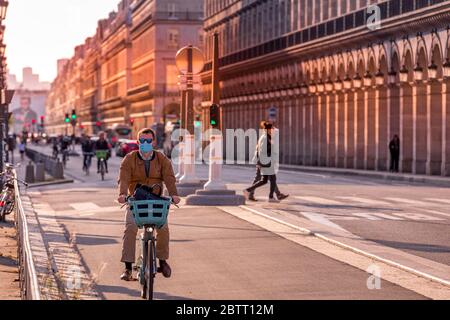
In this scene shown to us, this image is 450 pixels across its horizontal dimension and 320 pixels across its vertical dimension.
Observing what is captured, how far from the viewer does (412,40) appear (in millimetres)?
60250

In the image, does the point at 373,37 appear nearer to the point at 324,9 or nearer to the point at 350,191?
the point at 324,9

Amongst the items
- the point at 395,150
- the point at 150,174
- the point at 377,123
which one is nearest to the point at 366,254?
the point at 150,174

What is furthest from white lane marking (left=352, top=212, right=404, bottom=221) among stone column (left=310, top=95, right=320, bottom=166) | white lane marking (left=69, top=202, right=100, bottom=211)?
stone column (left=310, top=95, right=320, bottom=166)

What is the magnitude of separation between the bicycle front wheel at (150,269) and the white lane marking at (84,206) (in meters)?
16.1

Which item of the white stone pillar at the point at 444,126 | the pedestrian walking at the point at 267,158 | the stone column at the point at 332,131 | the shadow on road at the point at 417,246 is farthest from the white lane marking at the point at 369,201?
the stone column at the point at 332,131

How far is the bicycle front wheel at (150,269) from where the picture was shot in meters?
13.0

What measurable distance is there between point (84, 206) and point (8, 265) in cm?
1299

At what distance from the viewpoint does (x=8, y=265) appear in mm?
17766

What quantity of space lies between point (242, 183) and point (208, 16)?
79270 mm

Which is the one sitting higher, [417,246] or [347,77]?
[347,77]

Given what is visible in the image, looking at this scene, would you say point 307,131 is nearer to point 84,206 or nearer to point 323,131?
point 323,131

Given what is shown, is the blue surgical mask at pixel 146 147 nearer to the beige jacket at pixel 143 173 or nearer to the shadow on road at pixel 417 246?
the beige jacket at pixel 143 173

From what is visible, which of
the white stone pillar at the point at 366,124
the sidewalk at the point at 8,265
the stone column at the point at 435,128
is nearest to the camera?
the sidewalk at the point at 8,265

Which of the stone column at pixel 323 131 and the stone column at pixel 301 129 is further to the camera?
the stone column at pixel 301 129
